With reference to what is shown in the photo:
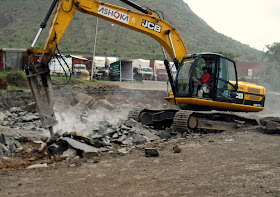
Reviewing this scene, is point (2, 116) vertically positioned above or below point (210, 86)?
below

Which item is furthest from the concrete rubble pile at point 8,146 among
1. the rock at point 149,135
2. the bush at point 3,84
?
the bush at point 3,84

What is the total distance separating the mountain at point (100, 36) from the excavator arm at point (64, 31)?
152 feet

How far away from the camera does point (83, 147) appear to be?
296 inches

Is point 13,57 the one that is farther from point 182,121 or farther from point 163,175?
point 163,175

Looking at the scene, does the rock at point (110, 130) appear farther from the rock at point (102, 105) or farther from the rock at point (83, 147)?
the rock at point (102, 105)

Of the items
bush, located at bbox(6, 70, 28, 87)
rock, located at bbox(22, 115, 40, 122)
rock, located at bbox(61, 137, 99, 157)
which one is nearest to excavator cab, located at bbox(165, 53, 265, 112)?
rock, located at bbox(61, 137, 99, 157)

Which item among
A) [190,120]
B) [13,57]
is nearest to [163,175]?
[190,120]

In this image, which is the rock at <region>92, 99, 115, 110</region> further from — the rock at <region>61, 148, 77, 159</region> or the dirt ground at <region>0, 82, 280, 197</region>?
the rock at <region>61, 148, 77, 159</region>

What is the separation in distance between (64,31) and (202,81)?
4411 millimetres

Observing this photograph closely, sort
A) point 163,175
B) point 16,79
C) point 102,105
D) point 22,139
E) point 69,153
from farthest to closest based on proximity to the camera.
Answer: point 16,79, point 102,105, point 22,139, point 69,153, point 163,175

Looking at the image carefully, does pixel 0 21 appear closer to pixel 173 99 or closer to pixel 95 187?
pixel 173 99

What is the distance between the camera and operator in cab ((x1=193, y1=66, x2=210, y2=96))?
10883 mm

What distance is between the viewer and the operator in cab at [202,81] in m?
10.9

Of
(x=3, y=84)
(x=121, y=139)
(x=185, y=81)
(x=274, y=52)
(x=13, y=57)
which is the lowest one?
(x=121, y=139)
